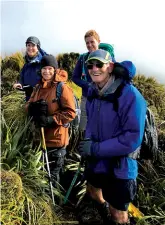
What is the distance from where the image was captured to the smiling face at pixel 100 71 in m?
3.86

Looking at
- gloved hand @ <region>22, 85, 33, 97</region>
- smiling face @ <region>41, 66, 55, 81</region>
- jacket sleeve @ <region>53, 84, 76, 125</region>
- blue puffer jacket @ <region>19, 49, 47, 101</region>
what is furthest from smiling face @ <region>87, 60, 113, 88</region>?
blue puffer jacket @ <region>19, 49, 47, 101</region>

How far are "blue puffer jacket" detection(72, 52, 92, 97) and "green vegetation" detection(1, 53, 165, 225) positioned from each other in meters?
0.95

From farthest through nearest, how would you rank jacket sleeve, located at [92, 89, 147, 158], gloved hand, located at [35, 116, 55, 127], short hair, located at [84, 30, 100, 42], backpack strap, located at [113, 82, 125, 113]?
short hair, located at [84, 30, 100, 42]
gloved hand, located at [35, 116, 55, 127]
backpack strap, located at [113, 82, 125, 113]
jacket sleeve, located at [92, 89, 147, 158]

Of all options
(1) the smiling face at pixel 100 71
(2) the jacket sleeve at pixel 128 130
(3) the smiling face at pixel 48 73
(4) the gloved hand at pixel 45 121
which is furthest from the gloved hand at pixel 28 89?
(2) the jacket sleeve at pixel 128 130

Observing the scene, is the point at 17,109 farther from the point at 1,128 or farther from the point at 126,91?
the point at 126,91

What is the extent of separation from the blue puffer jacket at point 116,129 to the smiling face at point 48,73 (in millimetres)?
904

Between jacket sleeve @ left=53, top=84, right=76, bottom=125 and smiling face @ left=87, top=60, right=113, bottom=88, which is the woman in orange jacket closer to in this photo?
jacket sleeve @ left=53, top=84, right=76, bottom=125

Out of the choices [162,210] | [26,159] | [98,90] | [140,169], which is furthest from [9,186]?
[140,169]

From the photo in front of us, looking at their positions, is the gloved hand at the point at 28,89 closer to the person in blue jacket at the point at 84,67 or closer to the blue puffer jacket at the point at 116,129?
the person in blue jacket at the point at 84,67

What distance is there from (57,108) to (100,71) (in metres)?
1.16

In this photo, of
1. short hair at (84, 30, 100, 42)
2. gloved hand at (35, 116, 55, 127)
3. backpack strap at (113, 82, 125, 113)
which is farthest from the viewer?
short hair at (84, 30, 100, 42)

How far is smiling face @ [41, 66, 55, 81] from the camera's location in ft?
15.8

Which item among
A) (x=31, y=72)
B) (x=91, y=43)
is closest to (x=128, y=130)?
(x=91, y=43)

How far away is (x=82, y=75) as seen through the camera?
5.86 metres
